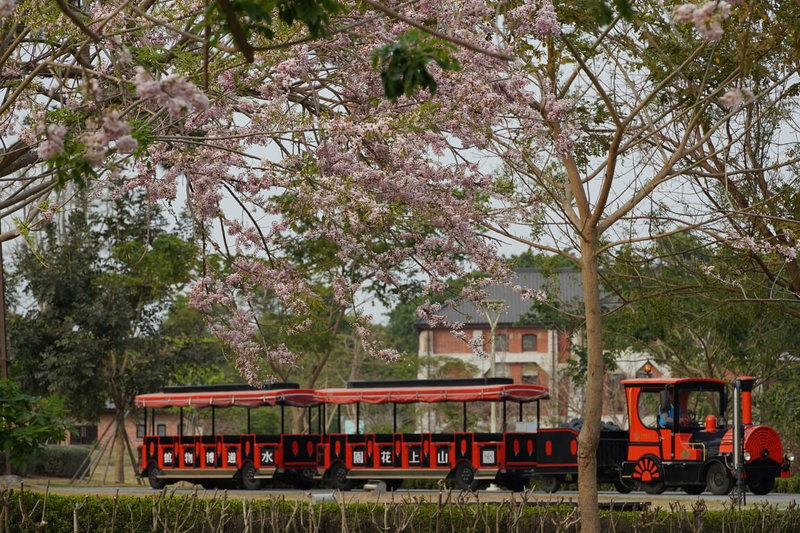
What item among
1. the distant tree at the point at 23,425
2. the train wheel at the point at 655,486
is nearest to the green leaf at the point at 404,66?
the distant tree at the point at 23,425

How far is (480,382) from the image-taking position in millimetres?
22016

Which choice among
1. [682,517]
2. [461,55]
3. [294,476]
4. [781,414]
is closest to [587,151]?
[461,55]

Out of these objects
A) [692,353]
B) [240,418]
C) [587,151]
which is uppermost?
[587,151]

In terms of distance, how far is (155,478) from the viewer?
2570 centimetres

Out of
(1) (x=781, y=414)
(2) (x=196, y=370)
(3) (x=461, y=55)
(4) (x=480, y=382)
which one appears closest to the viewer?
(3) (x=461, y=55)

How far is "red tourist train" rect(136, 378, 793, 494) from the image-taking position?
20.8m

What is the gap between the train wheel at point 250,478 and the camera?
24219 millimetres

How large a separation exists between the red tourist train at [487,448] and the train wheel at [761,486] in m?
0.03

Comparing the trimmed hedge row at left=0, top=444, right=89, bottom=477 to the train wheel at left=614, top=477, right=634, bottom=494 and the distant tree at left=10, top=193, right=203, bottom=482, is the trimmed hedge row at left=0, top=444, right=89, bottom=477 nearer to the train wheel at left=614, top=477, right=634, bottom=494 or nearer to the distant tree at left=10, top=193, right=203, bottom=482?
the distant tree at left=10, top=193, right=203, bottom=482

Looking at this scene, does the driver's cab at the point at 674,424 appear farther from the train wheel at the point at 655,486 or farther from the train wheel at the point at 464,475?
the train wheel at the point at 464,475

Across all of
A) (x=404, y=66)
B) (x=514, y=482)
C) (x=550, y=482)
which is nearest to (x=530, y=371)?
(x=514, y=482)

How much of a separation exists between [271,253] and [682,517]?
6.03 meters

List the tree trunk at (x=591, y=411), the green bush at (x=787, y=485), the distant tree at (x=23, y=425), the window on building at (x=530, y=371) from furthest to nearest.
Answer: the window on building at (x=530, y=371), the green bush at (x=787, y=485), the tree trunk at (x=591, y=411), the distant tree at (x=23, y=425)

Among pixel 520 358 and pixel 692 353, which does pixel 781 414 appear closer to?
pixel 692 353
